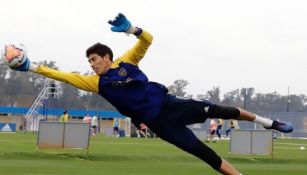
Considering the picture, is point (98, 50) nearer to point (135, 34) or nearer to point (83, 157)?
point (135, 34)

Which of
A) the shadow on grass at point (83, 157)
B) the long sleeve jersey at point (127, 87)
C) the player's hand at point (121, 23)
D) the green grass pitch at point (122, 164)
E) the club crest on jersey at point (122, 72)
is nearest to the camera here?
the player's hand at point (121, 23)

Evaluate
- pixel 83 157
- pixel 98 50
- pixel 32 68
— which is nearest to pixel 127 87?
pixel 98 50

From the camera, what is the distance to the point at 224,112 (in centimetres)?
965

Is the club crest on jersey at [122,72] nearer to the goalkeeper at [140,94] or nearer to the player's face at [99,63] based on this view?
the goalkeeper at [140,94]

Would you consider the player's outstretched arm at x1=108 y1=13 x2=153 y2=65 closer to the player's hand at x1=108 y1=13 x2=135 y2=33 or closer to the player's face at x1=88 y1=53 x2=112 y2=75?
the player's hand at x1=108 y1=13 x2=135 y2=33

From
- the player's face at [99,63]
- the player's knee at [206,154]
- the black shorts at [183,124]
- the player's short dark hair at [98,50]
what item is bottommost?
the player's knee at [206,154]

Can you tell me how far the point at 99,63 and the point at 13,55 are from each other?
129cm

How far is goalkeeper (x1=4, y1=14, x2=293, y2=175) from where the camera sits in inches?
366

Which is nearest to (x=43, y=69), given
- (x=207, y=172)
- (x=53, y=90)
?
(x=207, y=172)

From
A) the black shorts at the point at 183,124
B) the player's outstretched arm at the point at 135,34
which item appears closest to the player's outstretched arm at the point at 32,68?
the player's outstretched arm at the point at 135,34

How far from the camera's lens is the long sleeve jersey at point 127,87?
30.5ft

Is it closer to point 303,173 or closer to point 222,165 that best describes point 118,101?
point 222,165

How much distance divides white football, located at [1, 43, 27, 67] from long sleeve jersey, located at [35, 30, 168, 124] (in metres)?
0.30

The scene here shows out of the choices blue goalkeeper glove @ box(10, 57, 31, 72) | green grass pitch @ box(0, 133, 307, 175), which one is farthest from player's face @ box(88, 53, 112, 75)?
green grass pitch @ box(0, 133, 307, 175)
